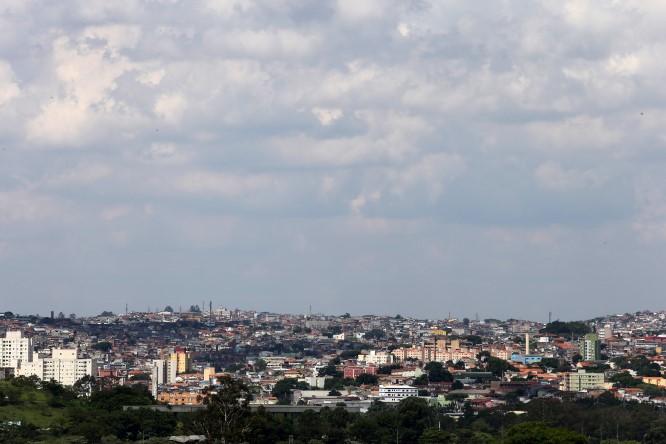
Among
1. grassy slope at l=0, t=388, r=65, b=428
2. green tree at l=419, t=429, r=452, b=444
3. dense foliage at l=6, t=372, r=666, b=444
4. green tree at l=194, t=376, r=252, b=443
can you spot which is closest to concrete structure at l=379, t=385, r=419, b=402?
dense foliage at l=6, t=372, r=666, b=444

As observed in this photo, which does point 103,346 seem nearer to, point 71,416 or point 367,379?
point 367,379

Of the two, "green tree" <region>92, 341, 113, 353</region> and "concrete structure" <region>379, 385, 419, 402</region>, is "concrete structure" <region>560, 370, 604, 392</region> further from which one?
"green tree" <region>92, 341, 113, 353</region>

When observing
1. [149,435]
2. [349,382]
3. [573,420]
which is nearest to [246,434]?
[149,435]

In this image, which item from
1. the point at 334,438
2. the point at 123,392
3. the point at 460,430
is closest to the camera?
the point at 334,438

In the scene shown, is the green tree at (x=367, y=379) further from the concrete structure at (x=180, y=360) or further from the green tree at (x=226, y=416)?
the green tree at (x=226, y=416)

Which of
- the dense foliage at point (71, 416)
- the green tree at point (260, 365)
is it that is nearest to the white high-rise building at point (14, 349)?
the green tree at point (260, 365)

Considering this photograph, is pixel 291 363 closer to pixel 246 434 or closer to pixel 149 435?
pixel 149 435

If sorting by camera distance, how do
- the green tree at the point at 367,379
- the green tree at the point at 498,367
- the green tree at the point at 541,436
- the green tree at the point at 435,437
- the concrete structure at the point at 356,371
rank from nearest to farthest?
1. the green tree at the point at 541,436
2. the green tree at the point at 435,437
3. the green tree at the point at 367,379
4. the green tree at the point at 498,367
5. the concrete structure at the point at 356,371
